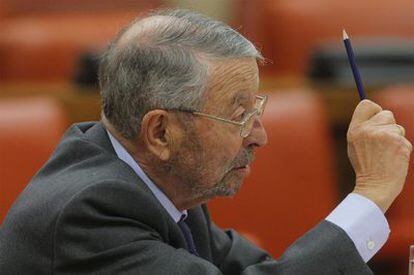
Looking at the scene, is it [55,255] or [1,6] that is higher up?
[55,255]

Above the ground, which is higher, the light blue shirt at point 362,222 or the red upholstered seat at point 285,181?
the light blue shirt at point 362,222

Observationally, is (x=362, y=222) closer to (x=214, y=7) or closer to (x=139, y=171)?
(x=139, y=171)

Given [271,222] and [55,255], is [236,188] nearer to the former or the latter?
[55,255]

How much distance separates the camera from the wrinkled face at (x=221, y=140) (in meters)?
1.41

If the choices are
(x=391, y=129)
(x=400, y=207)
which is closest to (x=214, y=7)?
(x=400, y=207)

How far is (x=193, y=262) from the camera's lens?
1347mm

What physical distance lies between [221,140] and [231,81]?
8cm

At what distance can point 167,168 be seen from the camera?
146 centimetres

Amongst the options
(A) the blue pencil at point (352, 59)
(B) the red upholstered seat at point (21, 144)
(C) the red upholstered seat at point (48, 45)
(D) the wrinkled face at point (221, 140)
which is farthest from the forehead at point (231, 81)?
(C) the red upholstered seat at point (48, 45)

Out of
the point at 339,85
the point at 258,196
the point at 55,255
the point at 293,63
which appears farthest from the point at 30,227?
the point at 293,63

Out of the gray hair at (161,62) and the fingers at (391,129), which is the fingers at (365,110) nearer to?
the fingers at (391,129)

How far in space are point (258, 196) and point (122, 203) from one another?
1154 mm

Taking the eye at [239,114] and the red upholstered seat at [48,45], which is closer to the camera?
the eye at [239,114]

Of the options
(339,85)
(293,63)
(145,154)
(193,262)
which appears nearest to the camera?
(193,262)
